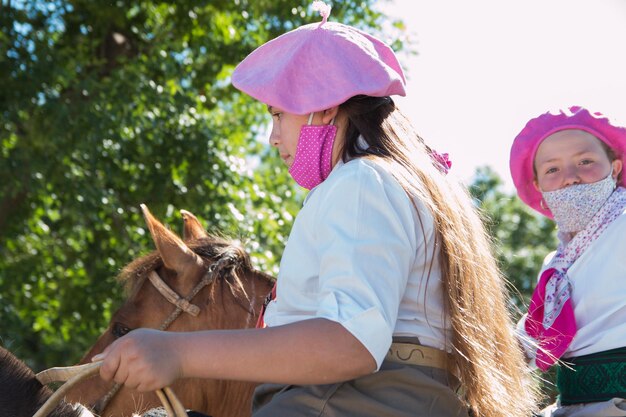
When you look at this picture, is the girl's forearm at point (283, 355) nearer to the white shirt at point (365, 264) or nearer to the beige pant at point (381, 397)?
the white shirt at point (365, 264)

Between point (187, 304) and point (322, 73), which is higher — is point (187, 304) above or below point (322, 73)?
below

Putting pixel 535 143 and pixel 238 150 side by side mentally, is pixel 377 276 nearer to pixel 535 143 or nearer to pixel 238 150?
pixel 535 143

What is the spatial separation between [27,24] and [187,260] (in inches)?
199

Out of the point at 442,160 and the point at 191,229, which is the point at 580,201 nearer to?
the point at 442,160

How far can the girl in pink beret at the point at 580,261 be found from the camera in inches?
106

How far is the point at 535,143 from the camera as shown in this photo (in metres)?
3.18

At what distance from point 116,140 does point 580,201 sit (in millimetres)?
5091

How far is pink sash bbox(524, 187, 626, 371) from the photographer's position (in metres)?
2.80

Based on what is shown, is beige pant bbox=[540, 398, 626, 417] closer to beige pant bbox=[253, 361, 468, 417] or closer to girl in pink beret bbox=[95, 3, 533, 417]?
girl in pink beret bbox=[95, 3, 533, 417]

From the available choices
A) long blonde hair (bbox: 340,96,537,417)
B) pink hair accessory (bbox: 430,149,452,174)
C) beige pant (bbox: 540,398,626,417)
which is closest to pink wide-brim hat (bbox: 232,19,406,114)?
long blonde hair (bbox: 340,96,537,417)

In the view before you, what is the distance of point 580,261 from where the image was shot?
289 centimetres

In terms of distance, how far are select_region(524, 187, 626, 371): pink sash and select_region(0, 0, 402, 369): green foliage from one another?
3.71 m

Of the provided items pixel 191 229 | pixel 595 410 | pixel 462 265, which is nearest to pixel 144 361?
pixel 462 265

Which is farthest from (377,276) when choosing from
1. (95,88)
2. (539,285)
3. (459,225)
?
(95,88)
